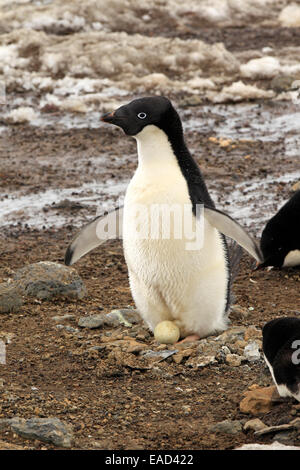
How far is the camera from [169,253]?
4824 mm

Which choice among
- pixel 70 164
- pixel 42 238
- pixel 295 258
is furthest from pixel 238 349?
pixel 70 164

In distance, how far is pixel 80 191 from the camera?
8.31m

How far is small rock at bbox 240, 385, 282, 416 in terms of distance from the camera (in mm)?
3850

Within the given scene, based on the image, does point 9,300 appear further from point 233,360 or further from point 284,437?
point 284,437

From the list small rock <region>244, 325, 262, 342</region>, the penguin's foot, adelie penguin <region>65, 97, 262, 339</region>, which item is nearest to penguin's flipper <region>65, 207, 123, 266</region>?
adelie penguin <region>65, 97, 262, 339</region>

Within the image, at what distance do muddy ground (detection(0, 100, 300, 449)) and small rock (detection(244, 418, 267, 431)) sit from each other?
0.03 meters

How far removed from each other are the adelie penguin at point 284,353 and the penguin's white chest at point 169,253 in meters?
0.86

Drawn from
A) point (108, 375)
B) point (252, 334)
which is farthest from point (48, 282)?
point (252, 334)

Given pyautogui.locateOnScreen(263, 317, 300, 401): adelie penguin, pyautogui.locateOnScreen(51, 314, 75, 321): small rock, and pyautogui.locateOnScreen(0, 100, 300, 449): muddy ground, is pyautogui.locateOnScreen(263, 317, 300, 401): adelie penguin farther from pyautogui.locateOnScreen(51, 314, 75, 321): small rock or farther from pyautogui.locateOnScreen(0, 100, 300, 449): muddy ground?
pyautogui.locateOnScreen(51, 314, 75, 321): small rock

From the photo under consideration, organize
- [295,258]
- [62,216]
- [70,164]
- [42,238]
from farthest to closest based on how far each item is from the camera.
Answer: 1. [70,164]
2. [62,216]
3. [42,238]
4. [295,258]

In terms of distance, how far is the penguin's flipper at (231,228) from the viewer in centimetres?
481

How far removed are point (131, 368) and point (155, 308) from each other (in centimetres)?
62
